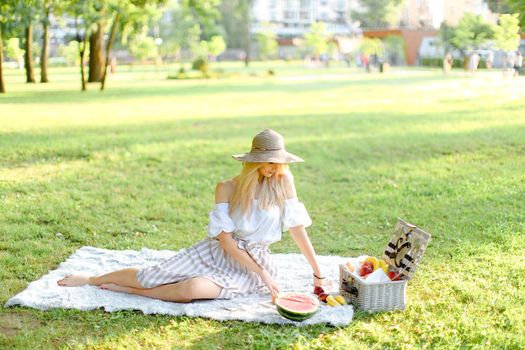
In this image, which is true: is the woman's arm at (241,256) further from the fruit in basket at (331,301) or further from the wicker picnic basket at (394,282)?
the wicker picnic basket at (394,282)

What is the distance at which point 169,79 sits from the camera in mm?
35875

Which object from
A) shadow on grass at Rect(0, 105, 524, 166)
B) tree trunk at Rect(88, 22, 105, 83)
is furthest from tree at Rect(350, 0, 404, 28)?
shadow on grass at Rect(0, 105, 524, 166)

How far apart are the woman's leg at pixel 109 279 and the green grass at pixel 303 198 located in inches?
13.4

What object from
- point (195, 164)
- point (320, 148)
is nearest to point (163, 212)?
point (195, 164)

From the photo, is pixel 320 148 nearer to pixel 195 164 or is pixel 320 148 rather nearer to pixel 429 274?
pixel 195 164

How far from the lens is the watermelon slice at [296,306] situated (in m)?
4.36

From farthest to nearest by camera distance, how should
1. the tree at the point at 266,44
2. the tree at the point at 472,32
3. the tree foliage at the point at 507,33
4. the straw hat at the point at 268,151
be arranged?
the tree at the point at 266,44 → the tree at the point at 472,32 → the tree foliage at the point at 507,33 → the straw hat at the point at 268,151

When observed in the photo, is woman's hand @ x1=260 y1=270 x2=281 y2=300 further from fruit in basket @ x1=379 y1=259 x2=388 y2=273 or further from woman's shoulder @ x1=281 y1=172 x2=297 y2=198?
fruit in basket @ x1=379 y1=259 x2=388 y2=273

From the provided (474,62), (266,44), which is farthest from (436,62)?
(266,44)

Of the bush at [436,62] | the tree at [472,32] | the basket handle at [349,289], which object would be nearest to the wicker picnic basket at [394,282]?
the basket handle at [349,289]

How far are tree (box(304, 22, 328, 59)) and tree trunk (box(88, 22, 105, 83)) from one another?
41578mm

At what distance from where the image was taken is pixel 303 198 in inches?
347

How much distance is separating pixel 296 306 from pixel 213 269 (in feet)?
2.48

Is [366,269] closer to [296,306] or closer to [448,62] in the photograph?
[296,306]
